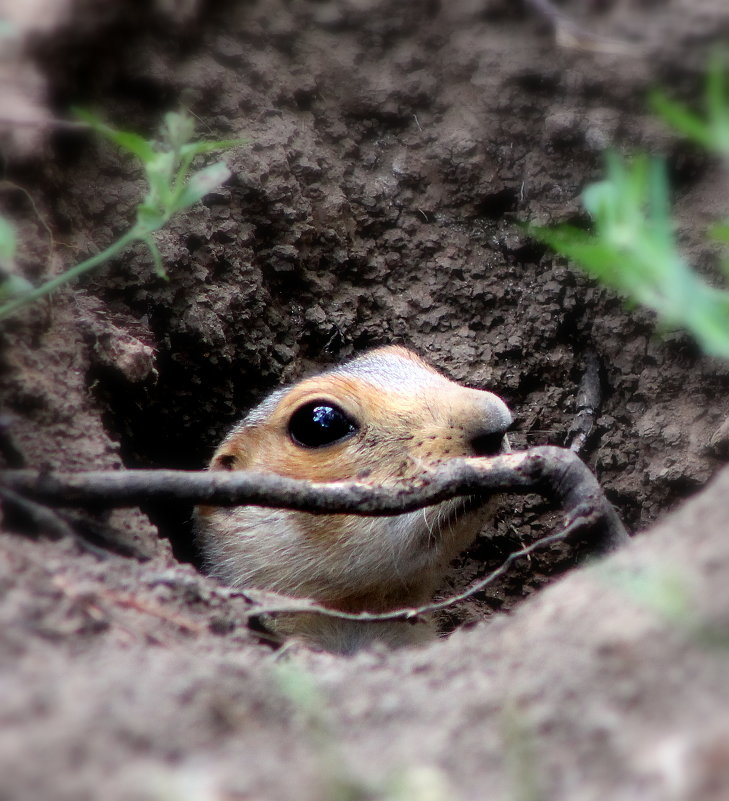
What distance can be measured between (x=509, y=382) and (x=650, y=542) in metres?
2.85

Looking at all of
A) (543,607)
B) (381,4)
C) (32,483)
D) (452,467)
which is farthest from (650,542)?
(381,4)

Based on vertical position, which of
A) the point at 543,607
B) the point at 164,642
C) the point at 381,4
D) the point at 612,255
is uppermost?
the point at 381,4

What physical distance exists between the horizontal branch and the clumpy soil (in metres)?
0.15

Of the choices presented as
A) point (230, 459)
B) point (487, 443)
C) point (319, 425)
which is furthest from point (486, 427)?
point (230, 459)

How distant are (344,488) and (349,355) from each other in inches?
97.3

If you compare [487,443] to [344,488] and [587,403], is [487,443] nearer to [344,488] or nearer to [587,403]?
[344,488]

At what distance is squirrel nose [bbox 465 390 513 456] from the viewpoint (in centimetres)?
309

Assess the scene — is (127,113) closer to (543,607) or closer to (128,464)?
(128,464)

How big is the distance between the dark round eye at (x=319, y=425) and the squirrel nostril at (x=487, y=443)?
0.63 meters

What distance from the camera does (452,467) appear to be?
2.53m

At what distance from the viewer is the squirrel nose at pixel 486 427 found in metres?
3.09

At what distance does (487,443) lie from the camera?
3129mm

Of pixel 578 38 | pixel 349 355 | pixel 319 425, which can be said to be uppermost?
pixel 578 38

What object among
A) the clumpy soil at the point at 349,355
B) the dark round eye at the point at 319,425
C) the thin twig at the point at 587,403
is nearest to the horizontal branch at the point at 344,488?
the clumpy soil at the point at 349,355
